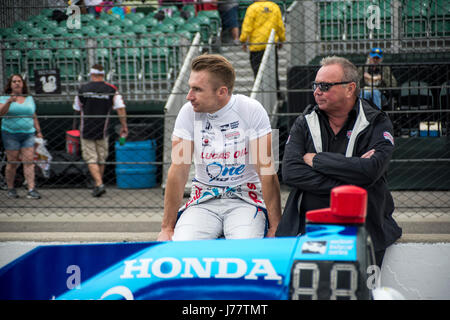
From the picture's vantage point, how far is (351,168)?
2.73m

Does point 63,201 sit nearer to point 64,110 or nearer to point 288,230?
point 64,110

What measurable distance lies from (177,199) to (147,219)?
198 cm

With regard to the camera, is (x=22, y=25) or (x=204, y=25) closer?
(x=22, y=25)

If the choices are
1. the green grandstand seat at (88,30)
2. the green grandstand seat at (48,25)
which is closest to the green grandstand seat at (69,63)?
the green grandstand seat at (88,30)

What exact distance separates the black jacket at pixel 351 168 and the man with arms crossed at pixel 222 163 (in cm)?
20

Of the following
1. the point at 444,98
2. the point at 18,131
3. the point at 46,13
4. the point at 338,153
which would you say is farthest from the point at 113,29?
the point at 338,153

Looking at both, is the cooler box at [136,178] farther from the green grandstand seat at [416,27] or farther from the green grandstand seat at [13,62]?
the green grandstand seat at [416,27]

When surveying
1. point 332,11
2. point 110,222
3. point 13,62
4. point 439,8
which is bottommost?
point 110,222

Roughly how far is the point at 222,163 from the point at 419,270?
5.63ft

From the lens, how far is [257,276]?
167 centimetres

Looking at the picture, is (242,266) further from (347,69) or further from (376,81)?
(376,81)

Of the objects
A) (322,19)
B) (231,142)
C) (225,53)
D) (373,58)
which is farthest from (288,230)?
(225,53)

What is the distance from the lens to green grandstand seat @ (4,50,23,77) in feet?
26.0

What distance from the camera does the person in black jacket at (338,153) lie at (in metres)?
2.77
